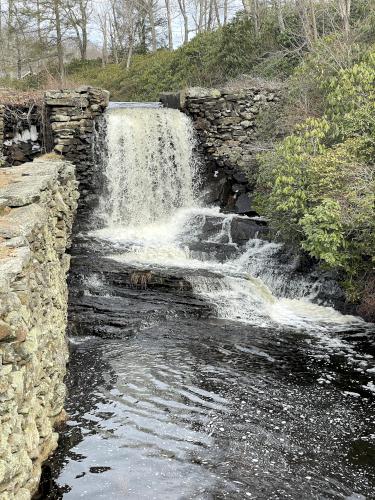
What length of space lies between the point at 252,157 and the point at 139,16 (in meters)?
22.7

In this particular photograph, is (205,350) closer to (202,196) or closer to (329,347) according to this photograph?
(329,347)

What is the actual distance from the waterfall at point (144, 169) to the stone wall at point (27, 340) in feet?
25.5

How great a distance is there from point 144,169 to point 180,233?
2.68 meters

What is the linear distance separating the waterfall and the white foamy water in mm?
28

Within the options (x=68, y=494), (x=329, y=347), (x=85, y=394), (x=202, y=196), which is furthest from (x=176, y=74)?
(x=68, y=494)

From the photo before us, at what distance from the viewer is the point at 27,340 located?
4180 mm

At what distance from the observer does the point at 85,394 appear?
6727 mm

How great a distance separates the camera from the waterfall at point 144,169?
15641mm

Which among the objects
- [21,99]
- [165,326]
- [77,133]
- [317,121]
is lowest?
[165,326]

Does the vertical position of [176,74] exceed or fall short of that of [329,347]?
it exceeds it

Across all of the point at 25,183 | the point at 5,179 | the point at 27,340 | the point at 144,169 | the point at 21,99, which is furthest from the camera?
the point at 21,99

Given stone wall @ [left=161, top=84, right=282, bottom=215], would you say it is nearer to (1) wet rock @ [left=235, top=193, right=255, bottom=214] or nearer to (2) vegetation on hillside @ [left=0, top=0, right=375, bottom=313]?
(2) vegetation on hillside @ [left=0, top=0, right=375, bottom=313]

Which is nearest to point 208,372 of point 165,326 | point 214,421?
point 214,421

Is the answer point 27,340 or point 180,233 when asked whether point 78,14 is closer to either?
point 180,233
